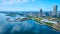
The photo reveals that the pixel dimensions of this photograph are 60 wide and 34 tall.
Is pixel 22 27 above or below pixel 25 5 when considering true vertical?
below

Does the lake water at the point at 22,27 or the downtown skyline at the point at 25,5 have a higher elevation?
the downtown skyline at the point at 25,5

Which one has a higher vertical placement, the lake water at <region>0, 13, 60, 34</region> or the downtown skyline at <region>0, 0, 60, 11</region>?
the downtown skyline at <region>0, 0, 60, 11</region>

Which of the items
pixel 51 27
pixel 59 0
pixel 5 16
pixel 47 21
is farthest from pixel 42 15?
pixel 5 16

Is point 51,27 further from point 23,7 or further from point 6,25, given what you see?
point 6,25
